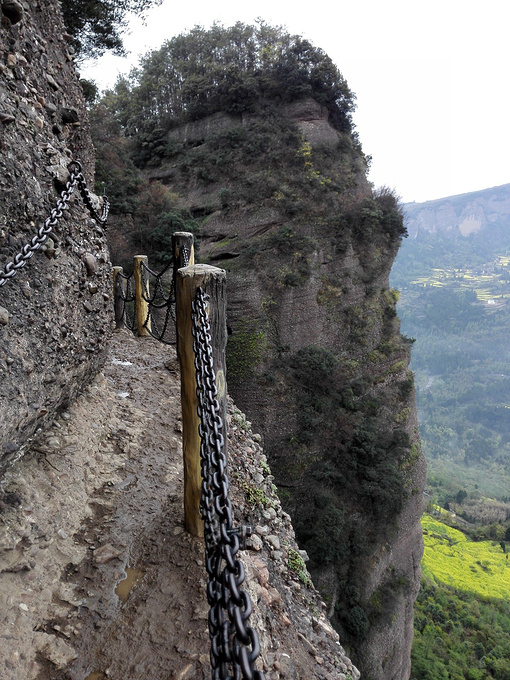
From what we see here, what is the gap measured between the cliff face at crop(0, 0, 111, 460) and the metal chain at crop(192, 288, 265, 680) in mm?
1295

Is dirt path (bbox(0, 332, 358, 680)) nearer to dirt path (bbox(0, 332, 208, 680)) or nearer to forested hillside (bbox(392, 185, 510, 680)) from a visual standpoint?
dirt path (bbox(0, 332, 208, 680))

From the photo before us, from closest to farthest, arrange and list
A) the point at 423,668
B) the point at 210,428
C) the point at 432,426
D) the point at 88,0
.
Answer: the point at 210,428 < the point at 88,0 < the point at 423,668 < the point at 432,426

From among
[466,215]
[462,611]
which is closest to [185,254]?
[462,611]

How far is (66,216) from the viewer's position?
3.29 m

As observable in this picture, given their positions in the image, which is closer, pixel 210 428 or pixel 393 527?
pixel 210 428

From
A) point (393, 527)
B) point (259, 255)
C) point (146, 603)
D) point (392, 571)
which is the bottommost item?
point (392, 571)

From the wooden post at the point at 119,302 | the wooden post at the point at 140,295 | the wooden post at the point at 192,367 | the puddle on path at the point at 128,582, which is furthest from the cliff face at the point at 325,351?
the puddle on path at the point at 128,582

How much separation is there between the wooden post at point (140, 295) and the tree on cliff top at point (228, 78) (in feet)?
48.2

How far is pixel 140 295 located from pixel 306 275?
822cm

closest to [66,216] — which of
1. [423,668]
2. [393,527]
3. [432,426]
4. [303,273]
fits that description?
[303,273]

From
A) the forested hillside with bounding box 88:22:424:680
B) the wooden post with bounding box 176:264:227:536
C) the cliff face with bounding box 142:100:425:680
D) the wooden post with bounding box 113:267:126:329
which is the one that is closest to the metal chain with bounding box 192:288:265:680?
the wooden post with bounding box 176:264:227:536

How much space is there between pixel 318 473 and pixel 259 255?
26.1 ft

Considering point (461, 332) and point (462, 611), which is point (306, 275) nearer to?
point (462, 611)

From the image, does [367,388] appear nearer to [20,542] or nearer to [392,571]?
[392,571]
